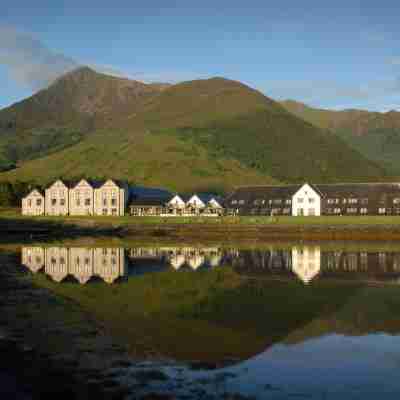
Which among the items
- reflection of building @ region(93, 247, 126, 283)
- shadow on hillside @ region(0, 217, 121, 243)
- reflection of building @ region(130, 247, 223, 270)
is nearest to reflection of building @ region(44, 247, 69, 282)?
reflection of building @ region(93, 247, 126, 283)

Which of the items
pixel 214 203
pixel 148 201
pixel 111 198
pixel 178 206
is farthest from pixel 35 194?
pixel 214 203

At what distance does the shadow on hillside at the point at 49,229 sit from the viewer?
3637 inches

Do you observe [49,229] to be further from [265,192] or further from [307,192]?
[307,192]

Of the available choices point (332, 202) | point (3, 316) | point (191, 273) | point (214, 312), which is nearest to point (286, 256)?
point (191, 273)

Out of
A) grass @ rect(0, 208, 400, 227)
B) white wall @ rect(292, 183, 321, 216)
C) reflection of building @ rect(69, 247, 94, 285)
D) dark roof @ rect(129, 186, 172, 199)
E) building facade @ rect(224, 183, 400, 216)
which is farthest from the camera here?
dark roof @ rect(129, 186, 172, 199)

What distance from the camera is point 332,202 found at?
108m

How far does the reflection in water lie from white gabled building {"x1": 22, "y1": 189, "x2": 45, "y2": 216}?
2638 inches

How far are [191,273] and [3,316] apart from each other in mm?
18866

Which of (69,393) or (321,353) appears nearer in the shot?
(69,393)

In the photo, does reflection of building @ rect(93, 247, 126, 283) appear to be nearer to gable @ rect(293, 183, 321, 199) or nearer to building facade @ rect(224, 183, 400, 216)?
building facade @ rect(224, 183, 400, 216)

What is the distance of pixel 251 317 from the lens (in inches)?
1009

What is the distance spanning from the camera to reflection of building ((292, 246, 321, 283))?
41188mm

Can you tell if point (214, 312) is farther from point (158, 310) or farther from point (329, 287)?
point (329, 287)

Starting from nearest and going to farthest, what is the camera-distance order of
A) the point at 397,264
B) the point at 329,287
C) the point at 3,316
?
the point at 3,316, the point at 329,287, the point at 397,264
